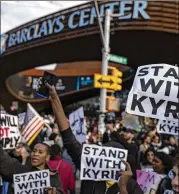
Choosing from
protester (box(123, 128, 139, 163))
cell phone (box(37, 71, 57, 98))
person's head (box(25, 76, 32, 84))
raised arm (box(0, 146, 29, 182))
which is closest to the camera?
raised arm (box(0, 146, 29, 182))

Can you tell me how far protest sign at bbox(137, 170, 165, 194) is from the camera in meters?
5.25

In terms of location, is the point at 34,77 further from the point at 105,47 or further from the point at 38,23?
the point at 105,47

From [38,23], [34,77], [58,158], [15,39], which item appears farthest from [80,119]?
[34,77]

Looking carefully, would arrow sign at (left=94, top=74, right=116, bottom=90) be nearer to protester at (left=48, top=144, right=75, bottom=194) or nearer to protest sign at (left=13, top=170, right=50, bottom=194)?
protester at (left=48, top=144, right=75, bottom=194)

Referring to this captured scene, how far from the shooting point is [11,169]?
14.8 ft

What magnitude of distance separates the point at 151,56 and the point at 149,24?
253cm

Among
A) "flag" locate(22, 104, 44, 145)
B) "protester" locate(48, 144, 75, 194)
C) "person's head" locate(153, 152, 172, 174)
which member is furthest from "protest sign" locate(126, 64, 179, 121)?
"flag" locate(22, 104, 44, 145)

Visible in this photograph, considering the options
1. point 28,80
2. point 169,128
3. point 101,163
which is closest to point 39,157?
point 101,163

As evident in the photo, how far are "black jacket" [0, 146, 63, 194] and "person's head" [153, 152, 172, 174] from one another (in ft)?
5.04

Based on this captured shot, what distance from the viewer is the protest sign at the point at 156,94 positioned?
391 cm

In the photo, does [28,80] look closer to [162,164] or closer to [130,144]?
[130,144]

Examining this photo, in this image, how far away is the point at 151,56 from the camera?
24.0 m

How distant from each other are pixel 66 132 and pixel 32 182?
0.65m

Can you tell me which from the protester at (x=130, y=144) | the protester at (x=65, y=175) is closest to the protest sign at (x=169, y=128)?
the protester at (x=130, y=144)
